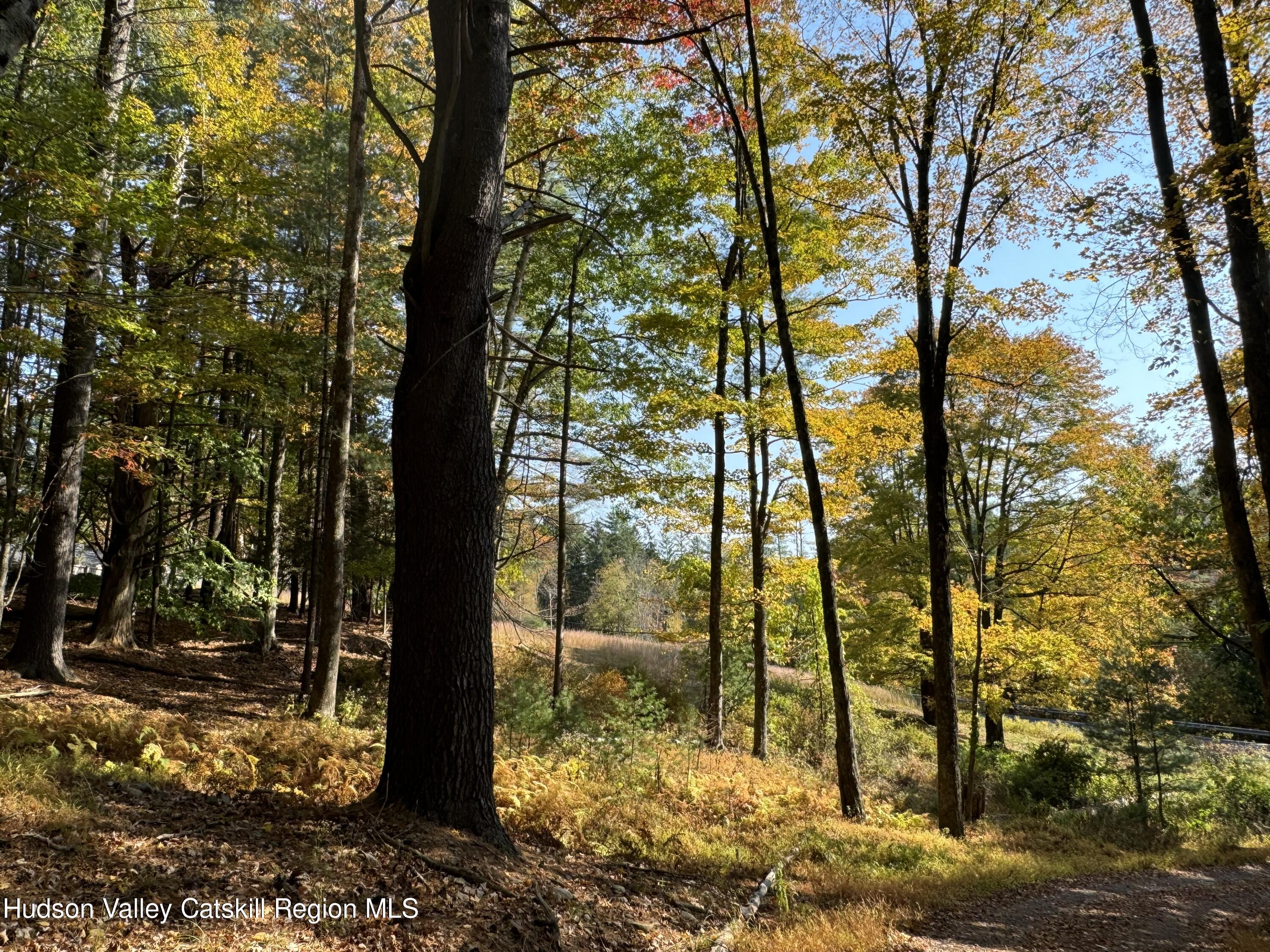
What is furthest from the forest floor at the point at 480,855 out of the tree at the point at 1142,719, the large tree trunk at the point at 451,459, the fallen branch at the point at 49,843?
the tree at the point at 1142,719

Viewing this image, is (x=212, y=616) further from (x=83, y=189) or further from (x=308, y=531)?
(x=83, y=189)

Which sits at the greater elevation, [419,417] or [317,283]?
[317,283]

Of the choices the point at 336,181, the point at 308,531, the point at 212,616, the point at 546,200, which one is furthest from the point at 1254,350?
the point at 308,531

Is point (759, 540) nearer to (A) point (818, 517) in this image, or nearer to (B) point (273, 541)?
(A) point (818, 517)

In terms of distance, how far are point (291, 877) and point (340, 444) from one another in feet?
21.9

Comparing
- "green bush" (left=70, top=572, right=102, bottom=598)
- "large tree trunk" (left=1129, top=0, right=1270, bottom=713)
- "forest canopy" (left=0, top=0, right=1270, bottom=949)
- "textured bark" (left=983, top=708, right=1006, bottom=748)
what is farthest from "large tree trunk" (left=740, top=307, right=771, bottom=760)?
"green bush" (left=70, top=572, right=102, bottom=598)

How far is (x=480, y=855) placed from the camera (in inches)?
147

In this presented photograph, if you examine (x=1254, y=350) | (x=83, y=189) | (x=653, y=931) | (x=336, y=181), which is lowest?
(x=653, y=931)

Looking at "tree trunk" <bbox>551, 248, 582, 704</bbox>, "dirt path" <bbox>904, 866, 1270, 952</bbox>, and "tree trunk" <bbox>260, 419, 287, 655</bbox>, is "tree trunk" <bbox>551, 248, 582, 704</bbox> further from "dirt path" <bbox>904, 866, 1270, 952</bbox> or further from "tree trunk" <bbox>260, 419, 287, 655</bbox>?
"dirt path" <bbox>904, 866, 1270, 952</bbox>

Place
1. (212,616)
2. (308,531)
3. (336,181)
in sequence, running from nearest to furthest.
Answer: (212,616)
(336,181)
(308,531)

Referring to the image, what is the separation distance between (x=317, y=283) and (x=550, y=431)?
550cm

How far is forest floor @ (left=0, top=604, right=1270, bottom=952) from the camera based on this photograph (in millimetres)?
2928

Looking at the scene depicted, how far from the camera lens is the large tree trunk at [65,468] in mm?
8289

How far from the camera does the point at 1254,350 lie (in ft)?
21.9
